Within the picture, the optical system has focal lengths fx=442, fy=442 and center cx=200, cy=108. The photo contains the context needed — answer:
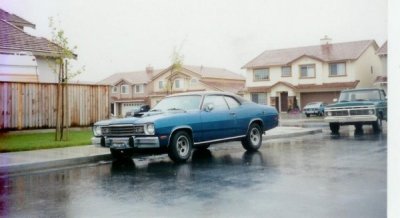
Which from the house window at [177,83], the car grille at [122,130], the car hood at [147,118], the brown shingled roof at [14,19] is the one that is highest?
the brown shingled roof at [14,19]

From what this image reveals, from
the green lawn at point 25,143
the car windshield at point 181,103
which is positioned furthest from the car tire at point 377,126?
the green lawn at point 25,143

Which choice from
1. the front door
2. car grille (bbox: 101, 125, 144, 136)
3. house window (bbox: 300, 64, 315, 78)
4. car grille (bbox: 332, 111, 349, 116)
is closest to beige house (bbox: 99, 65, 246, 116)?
the front door

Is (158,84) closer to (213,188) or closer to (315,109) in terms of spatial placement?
(315,109)

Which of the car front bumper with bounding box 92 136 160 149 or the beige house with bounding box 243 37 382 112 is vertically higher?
the beige house with bounding box 243 37 382 112

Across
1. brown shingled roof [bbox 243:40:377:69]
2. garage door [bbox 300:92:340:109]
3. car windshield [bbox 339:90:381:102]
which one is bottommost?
car windshield [bbox 339:90:381:102]

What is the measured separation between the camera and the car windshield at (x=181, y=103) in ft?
28.7

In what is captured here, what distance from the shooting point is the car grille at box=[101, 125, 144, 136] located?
7.92m

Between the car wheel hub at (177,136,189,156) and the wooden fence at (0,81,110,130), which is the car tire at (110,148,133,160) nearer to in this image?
the car wheel hub at (177,136,189,156)

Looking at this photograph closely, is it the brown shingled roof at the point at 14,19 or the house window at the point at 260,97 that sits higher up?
the brown shingled roof at the point at 14,19

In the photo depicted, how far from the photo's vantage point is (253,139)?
9.90 m

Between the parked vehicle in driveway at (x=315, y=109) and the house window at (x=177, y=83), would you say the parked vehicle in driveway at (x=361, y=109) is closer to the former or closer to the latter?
the house window at (x=177, y=83)

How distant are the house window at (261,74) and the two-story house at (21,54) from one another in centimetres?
2350

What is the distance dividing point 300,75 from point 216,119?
91.1 feet

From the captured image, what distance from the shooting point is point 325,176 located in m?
6.04
